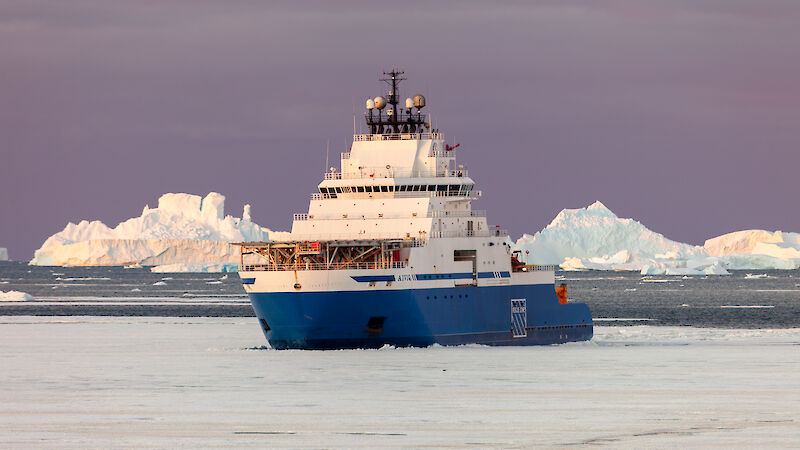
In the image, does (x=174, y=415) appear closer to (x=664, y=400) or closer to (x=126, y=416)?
(x=126, y=416)

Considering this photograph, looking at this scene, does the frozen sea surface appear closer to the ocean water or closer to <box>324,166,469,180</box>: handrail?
the ocean water

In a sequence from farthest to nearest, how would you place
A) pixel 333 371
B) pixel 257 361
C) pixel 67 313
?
pixel 67 313 → pixel 257 361 → pixel 333 371

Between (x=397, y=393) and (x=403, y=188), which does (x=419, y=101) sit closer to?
(x=403, y=188)

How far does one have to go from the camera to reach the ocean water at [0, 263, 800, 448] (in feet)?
80.2

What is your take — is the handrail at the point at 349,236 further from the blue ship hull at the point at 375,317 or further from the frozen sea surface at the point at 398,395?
the frozen sea surface at the point at 398,395

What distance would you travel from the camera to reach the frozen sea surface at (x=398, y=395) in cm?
2445

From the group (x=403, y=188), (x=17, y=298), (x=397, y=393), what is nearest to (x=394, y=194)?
(x=403, y=188)

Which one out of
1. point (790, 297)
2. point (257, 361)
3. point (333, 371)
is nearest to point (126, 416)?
point (333, 371)

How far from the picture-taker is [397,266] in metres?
42.7

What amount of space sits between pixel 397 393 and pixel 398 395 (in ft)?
1.23

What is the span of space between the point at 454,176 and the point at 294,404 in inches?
776

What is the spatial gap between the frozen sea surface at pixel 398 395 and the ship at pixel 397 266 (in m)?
1.20

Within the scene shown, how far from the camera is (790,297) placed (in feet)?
353

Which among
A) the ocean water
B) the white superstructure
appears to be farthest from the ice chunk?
the white superstructure
